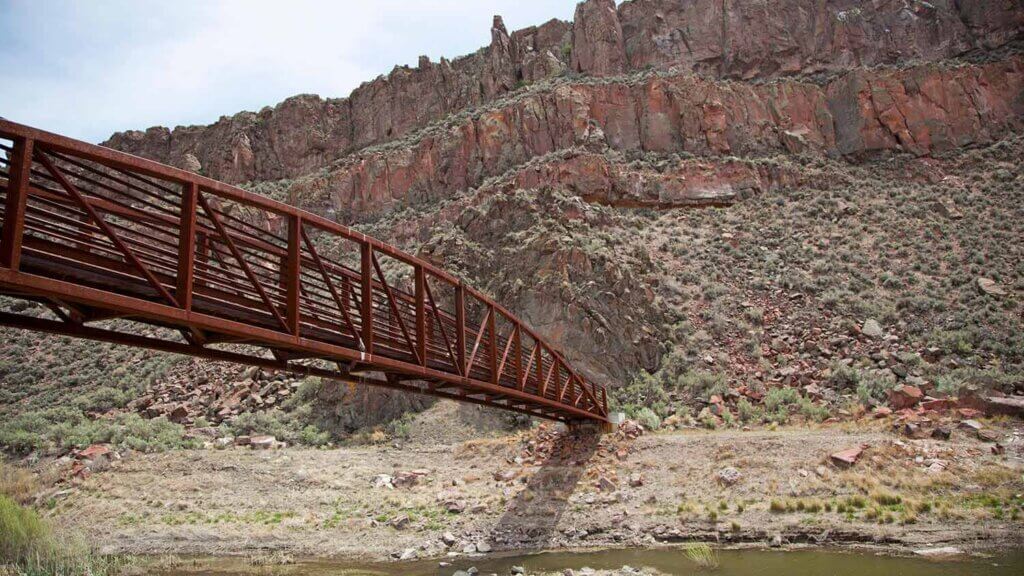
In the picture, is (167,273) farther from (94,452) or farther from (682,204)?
(682,204)

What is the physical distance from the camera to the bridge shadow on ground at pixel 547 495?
17.8m

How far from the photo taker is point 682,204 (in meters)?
43.4

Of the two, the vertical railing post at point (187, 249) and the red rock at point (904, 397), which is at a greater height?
the vertical railing post at point (187, 249)

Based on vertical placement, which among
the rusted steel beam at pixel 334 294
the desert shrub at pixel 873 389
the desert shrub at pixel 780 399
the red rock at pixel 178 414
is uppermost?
the rusted steel beam at pixel 334 294

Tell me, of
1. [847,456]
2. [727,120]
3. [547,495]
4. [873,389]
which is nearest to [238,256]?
Answer: [547,495]

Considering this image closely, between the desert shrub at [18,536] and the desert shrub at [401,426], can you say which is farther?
the desert shrub at [401,426]

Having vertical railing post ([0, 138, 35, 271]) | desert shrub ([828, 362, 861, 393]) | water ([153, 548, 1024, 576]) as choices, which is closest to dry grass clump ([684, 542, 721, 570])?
water ([153, 548, 1024, 576])

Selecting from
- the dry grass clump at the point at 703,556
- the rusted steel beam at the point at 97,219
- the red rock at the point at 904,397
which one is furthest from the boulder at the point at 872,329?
the rusted steel beam at the point at 97,219

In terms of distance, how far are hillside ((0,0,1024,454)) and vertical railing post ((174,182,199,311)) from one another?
407 inches

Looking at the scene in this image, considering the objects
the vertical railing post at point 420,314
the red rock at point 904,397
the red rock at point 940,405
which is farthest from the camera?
the red rock at point 904,397

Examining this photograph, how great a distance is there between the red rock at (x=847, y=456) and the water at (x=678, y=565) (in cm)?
443

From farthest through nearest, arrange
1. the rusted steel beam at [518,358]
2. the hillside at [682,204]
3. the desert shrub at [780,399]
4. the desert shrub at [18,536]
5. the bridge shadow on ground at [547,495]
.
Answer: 1. the hillside at [682,204]
2. the desert shrub at [780,399]
3. the bridge shadow on ground at [547,495]
4. the rusted steel beam at [518,358]
5. the desert shrub at [18,536]

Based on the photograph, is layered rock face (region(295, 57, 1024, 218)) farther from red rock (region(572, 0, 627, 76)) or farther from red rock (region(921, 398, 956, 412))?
red rock (region(921, 398, 956, 412))

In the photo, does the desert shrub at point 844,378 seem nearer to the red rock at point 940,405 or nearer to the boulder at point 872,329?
the boulder at point 872,329
